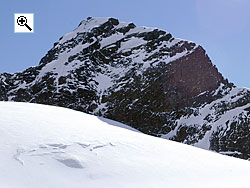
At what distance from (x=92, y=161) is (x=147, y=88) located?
6487 cm

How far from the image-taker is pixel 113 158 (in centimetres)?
543

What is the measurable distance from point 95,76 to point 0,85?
23716mm

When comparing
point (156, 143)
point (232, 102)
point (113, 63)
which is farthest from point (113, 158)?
point (113, 63)

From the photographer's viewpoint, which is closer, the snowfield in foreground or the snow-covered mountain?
the snowfield in foreground

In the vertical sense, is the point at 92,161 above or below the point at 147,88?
below

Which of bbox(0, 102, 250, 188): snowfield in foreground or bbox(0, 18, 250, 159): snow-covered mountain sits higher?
bbox(0, 18, 250, 159): snow-covered mountain

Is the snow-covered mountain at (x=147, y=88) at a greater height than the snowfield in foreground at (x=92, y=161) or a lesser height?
greater

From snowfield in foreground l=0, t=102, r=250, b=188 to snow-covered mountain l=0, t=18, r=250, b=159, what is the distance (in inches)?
1795

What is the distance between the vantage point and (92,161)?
511 centimetres

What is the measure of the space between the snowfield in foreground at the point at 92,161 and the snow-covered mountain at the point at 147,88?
45598 mm

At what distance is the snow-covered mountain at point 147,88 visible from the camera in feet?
180

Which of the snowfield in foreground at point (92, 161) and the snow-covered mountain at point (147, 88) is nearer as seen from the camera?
the snowfield in foreground at point (92, 161)

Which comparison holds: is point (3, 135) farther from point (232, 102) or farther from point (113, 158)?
point (232, 102)

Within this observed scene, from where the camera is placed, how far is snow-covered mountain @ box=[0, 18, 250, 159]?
2154 inches
